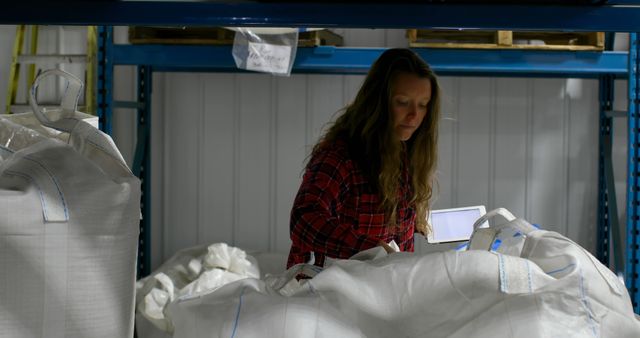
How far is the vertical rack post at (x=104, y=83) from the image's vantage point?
2.98 meters

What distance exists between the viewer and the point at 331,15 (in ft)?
4.83

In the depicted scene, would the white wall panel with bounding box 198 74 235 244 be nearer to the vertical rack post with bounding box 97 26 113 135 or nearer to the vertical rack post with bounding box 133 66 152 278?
the vertical rack post with bounding box 133 66 152 278

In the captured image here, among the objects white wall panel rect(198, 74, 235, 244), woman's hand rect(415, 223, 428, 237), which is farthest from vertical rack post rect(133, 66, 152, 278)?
woman's hand rect(415, 223, 428, 237)

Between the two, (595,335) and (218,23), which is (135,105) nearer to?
(218,23)

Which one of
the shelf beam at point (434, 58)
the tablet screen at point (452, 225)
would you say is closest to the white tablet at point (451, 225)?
the tablet screen at point (452, 225)

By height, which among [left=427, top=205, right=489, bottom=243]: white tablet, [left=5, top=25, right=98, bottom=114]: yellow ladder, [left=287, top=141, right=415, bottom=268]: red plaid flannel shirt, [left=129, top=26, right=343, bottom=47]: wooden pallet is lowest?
[left=427, top=205, right=489, bottom=243]: white tablet

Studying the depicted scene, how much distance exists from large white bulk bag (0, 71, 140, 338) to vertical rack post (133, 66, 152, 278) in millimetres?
3238

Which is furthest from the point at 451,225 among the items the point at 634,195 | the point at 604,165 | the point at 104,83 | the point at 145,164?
the point at 145,164

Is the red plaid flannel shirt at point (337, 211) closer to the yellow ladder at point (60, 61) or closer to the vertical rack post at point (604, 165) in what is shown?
the yellow ladder at point (60, 61)

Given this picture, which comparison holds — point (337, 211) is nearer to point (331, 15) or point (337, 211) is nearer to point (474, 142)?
point (331, 15)

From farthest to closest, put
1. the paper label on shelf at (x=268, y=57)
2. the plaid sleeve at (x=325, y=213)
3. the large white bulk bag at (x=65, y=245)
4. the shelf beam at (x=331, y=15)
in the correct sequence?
the paper label on shelf at (x=268, y=57) → the plaid sleeve at (x=325, y=213) → the shelf beam at (x=331, y=15) → the large white bulk bag at (x=65, y=245)

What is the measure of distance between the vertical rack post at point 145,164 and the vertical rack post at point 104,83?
4.42 feet

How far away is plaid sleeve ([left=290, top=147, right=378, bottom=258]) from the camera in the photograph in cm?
197

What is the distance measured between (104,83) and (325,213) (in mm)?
1285
